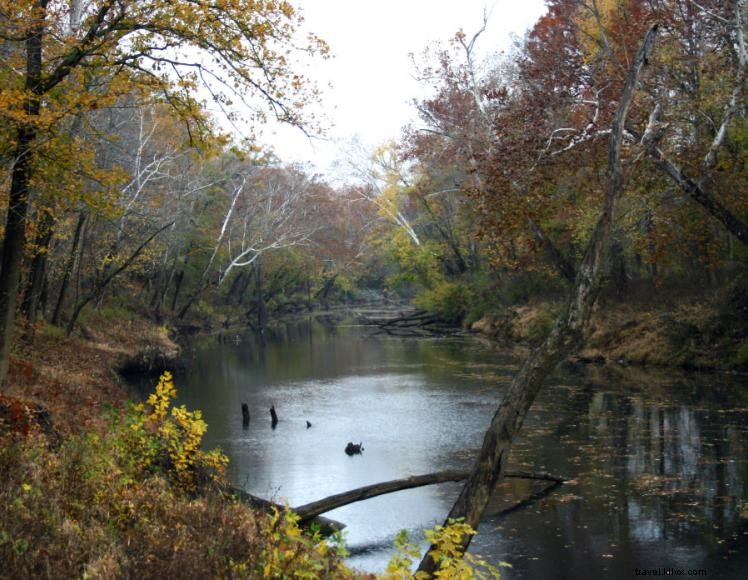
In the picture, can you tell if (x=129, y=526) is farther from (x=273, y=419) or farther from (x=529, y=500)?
(x=273, y=419)

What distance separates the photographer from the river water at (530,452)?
→ 1066 cm

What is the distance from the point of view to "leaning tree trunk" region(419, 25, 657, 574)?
8508mm

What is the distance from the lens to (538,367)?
8828 millimetres

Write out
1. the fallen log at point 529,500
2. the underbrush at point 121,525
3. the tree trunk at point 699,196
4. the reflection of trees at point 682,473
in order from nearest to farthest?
1. the underbrush at point 121,525
2. the reflection of trees at point 682,473
3. the fallen log at point 529,500
4. the tree trunk at point 699,196

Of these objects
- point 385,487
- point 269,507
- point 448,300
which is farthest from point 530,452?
point 448,300


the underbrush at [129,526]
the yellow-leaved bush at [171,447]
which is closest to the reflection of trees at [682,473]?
the underbrush at [129,526]

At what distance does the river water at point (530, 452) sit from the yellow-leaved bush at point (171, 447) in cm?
120

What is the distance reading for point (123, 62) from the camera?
38.2ft

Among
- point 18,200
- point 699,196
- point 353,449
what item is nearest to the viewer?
point 18,200

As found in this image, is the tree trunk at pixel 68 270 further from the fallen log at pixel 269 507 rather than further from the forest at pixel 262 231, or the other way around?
the fallen log at pixel 269 507

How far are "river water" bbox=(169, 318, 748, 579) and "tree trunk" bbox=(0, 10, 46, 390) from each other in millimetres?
4523

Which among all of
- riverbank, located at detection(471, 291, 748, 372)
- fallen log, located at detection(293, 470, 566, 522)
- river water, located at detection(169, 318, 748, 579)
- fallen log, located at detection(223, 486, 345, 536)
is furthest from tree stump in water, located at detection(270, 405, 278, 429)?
riverbank, located at detection(471, 291, 748, 372)

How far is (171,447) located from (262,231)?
39195 mm

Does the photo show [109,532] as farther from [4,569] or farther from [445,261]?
[445,261]
